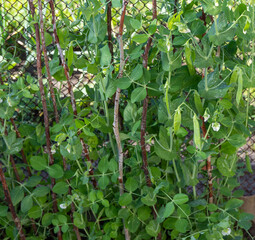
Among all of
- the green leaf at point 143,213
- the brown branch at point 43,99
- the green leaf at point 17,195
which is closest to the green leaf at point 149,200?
the green leaf at point 143,213

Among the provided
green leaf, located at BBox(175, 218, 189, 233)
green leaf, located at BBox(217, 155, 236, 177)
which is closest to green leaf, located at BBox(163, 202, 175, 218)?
green leaf, located at BBox(175, 218, 189, 233)

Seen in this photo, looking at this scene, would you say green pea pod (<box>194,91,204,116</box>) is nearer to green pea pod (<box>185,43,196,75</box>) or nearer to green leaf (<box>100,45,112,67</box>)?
green pea pod (<box>185,43,196,75</box>)

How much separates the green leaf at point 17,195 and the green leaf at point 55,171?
18 centimetres

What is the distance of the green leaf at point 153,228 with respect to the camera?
5.28 ft

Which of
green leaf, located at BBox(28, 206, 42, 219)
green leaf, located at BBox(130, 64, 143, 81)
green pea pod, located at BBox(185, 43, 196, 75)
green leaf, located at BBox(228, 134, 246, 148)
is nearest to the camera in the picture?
green pea pod, located at BBox(185, 43, 196, 75)

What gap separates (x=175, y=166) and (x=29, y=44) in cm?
105

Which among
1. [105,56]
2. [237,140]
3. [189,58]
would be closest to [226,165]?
[237,140]

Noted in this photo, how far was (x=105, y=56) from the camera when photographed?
1409 mm

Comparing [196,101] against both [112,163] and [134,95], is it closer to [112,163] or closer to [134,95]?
[134,95]

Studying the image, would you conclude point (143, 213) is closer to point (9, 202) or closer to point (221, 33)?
point (9, 202)

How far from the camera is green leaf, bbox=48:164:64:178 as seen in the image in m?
1.61

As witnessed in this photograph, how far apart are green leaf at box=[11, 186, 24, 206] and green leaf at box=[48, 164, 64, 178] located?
7.1 inches

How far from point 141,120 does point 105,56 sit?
0.86 ft

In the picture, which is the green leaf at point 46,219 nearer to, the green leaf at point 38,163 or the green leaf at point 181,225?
the green leaf at point 38,163
